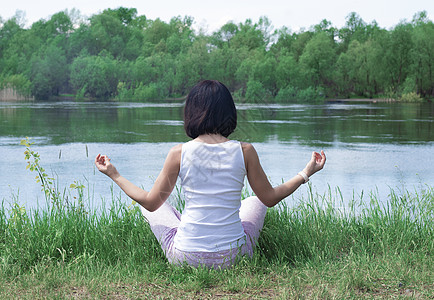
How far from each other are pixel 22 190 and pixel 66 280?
21.6ft

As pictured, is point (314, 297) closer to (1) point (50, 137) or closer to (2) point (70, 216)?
(2) point (70, 216)

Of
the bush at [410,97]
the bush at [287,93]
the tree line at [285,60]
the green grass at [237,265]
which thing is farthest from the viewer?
the tree line at [285,60]

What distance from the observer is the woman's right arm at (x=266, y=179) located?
124 inches

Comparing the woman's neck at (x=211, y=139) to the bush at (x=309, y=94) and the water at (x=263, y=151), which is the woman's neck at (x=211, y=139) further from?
the bush at (x=309, y=94)

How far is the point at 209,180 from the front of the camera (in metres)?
3.17

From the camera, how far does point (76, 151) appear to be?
1592cm

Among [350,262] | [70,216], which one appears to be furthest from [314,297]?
[70,216]

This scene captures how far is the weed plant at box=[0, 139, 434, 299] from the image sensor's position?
3.21 m

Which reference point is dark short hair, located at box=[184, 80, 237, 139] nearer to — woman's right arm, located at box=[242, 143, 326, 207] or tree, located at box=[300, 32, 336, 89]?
woman's right arm, located at box=[242, 143, 326, 207]

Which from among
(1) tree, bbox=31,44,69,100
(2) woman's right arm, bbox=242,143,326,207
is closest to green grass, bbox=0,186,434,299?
(2) woman's right arm, bbox=242,143,326,207

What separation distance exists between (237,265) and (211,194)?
1.69ft

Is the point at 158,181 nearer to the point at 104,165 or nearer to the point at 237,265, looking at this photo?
the point at 104,165

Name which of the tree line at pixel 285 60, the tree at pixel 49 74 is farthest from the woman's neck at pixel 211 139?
the tree at pixel 49 74

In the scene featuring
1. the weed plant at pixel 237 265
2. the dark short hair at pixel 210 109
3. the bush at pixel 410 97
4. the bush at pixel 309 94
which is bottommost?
the weed plant at pixel 237 265
